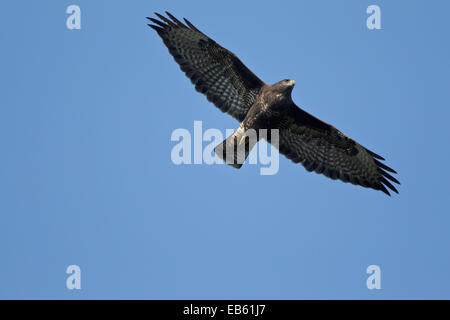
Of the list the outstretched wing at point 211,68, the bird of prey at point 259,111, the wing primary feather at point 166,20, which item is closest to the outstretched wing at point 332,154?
the bird of prey at point 259,111

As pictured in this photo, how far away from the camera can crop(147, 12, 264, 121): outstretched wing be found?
37.1ft

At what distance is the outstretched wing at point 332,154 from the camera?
1190cm

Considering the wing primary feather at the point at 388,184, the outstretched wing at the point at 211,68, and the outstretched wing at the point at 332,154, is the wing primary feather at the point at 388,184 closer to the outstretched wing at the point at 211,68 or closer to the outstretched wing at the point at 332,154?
the outstretched wing at the point at 332,154

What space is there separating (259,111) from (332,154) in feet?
5.95

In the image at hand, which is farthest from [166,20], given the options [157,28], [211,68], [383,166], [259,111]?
[383,166]

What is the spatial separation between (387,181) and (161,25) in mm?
4830

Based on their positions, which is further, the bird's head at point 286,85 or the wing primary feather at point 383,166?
the wing primary feather at point 383,166

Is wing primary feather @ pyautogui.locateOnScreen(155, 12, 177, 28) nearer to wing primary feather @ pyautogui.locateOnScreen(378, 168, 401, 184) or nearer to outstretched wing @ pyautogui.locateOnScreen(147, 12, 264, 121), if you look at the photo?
outstretched wing @ pyautogui.locateOnScreen(147, 12, 264, 121)

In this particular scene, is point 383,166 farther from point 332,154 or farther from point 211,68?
point 211,68

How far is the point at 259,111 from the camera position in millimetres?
11188

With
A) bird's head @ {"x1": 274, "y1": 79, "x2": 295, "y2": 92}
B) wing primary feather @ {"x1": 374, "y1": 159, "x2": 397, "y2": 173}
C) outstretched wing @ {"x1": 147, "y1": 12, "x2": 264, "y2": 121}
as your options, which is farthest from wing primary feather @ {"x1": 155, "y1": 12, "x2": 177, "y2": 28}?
wing primary feather @ {"x1": 374, "y1": 159, "x2": 397, "y2": 173}

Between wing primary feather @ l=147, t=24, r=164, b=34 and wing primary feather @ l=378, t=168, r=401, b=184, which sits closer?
wing primary feather @ l=147, t=24, r=164, b=34
